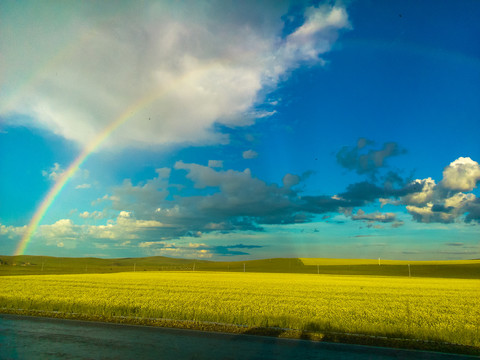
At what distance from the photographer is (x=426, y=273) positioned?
109m

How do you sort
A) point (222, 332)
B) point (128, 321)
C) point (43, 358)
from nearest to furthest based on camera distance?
point (43, 358)
point (222, 332)
point (128, 321)

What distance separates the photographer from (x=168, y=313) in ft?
55.9

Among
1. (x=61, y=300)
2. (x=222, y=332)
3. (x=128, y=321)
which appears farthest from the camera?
(x=61, y=300)

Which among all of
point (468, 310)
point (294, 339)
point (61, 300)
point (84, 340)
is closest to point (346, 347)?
point (294, 339)

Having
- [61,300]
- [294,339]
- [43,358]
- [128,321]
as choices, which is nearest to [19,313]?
[61,300]

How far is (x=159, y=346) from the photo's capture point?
36.4 feet

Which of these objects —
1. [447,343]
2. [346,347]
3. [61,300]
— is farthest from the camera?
[61,300]

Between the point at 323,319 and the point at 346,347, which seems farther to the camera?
the point at 323,319

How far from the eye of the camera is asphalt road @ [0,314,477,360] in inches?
395

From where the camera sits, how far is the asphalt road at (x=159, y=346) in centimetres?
1004

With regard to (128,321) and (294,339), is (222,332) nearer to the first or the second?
(294,339)

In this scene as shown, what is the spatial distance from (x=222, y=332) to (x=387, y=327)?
6.80 meters

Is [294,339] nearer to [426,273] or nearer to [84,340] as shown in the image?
[84,340]

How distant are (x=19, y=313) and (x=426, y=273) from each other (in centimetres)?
11688
